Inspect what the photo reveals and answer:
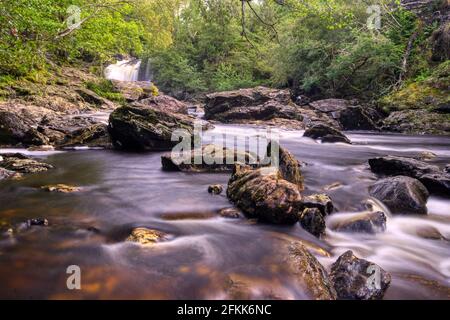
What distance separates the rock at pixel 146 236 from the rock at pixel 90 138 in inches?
245

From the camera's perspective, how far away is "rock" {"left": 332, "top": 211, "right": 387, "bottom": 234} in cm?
446

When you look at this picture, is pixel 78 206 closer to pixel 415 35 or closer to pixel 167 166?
pixel 167 166

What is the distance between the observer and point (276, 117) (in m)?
18.8

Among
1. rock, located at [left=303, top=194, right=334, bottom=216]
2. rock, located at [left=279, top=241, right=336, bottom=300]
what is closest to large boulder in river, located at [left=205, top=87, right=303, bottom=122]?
rock, located at [left=303, top=194, right=334, bottom=216]

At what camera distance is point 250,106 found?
20.4 metres

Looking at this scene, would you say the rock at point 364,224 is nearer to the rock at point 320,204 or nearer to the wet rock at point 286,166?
the rock at point 320,204

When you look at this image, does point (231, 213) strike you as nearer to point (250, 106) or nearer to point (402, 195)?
point (402, 195)

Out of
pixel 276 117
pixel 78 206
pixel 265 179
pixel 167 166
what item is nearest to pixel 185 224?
pixel 265 179

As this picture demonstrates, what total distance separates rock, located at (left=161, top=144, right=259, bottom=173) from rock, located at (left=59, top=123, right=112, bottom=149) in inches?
124

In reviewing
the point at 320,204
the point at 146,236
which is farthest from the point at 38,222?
the point at 320,204

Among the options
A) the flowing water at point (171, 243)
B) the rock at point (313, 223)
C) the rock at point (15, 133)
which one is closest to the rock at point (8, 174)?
the flowing water at point (171, 243)

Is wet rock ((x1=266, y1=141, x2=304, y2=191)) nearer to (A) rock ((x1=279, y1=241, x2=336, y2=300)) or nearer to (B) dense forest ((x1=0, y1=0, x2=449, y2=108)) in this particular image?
(A) rock ((x1=279, y1=241, x2=336, y2=300))

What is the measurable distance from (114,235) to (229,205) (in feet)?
5.63

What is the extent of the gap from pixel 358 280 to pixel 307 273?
1.44 feet
